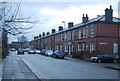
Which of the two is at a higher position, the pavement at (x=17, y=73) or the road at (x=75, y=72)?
the pavement at (x=17, y=73)

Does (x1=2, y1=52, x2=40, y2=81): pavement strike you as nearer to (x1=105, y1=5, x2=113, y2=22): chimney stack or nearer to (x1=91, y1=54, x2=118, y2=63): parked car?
(x1=91, y1=54, x2=118, y2=63): parked car

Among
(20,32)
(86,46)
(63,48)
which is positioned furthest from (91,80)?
(63,48)

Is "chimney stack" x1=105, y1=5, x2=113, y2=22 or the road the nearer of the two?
the road

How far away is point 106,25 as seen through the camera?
35.0 metres

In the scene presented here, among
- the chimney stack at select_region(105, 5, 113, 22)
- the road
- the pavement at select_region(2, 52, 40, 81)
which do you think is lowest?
the road

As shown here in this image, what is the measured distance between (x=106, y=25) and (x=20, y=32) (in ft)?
93.5

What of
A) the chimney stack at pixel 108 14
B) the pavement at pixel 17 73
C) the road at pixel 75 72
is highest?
the chimney stack at pixel 108 14

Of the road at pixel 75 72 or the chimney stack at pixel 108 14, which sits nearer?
the road at pixel 75 72

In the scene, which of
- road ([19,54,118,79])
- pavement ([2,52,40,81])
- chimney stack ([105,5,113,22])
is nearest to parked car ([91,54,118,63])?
road ([19,54,118,79])

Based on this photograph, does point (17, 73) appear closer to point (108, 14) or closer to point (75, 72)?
point (75, 72)

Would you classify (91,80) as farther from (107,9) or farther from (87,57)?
(107,9)

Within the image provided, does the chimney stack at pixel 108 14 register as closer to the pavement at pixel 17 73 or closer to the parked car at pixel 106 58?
the parked car at pixel 106 58

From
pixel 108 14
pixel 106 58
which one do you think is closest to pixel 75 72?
pixel 106 58

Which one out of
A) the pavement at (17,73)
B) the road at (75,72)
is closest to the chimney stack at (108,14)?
the road at (75,72)
